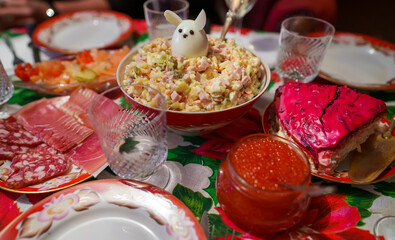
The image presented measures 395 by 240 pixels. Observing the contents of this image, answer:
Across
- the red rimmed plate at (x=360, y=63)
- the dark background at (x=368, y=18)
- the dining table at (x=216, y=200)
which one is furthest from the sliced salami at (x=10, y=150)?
the dark background at (x=368, y=18)

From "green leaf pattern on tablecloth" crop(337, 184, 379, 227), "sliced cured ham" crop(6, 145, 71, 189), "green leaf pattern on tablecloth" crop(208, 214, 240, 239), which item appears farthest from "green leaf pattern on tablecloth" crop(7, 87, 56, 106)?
"green leaf pattern on tablecloth" crop(337, 184, 379, 227)

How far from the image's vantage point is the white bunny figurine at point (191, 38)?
3.80ft

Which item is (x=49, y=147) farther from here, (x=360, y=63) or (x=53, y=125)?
(x=360, y=63)

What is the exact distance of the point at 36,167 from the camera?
1.03 meters

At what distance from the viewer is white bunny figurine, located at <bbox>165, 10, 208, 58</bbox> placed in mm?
1159

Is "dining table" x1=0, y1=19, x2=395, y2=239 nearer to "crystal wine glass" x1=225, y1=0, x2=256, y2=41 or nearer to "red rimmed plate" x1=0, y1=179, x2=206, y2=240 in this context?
"red rimmed plate" x1=0, y1=179, x2=206, y2=240

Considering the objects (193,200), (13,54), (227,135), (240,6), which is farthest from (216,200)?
(13,54)

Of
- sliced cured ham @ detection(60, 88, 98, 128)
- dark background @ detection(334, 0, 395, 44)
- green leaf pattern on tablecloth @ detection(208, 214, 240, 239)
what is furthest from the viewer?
dark background @ detection(334, 0, 395, 44)

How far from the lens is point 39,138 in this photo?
1.19 metres

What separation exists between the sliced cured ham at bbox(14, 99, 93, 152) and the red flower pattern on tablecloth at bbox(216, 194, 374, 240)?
0.69 metres

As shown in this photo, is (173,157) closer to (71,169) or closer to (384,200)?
(71,169)

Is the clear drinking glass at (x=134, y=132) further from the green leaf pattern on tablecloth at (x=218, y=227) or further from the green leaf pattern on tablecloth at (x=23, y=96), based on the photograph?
the green leaf pattern on tablecloth at (x=23, y=96)

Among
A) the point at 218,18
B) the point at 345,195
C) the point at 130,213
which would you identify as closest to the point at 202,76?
the point at 130,213

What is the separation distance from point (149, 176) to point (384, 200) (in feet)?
3.01
